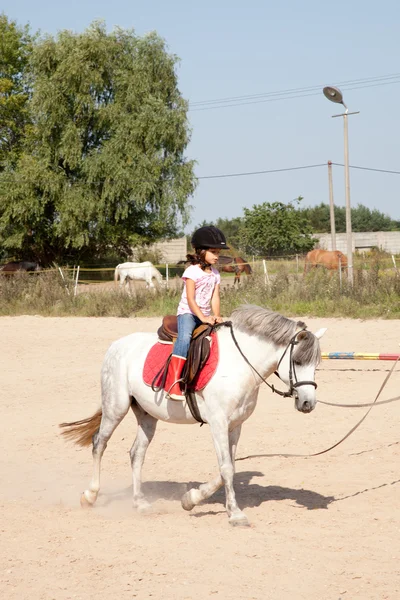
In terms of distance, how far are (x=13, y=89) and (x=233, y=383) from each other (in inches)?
1609

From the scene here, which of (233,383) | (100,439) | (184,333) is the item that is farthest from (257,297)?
(233,383)

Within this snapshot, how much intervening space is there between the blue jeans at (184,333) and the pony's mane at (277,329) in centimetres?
36

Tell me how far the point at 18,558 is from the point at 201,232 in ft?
9.75

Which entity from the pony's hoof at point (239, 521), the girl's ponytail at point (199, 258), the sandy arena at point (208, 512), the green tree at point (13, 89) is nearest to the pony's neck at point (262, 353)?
the girl's ponytail at point (199, 258)

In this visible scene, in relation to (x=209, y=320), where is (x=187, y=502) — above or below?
below

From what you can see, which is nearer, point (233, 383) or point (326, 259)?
point (233, 383)

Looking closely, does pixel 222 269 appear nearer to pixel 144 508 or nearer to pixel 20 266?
pixel 20 266

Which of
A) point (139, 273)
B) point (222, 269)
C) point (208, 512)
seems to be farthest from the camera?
point (222, 269)

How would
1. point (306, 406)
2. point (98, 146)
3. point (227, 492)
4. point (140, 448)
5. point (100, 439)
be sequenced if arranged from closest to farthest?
point (306, 406) → point (227, 492) → point (140, 448) → point (100, 439) → point (98, 146)

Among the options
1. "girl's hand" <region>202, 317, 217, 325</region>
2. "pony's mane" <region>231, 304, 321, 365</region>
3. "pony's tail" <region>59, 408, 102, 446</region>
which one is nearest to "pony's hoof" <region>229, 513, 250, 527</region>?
"pony's mane" <region>231, 304, 321, 365</region>

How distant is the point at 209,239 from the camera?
6.73 metres

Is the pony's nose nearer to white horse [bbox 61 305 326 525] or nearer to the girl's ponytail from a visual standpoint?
white horse [bbox 61 305 326 525]

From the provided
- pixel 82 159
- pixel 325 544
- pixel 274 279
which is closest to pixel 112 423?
pixel 325 544

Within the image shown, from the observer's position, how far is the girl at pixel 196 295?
6.70 meters
